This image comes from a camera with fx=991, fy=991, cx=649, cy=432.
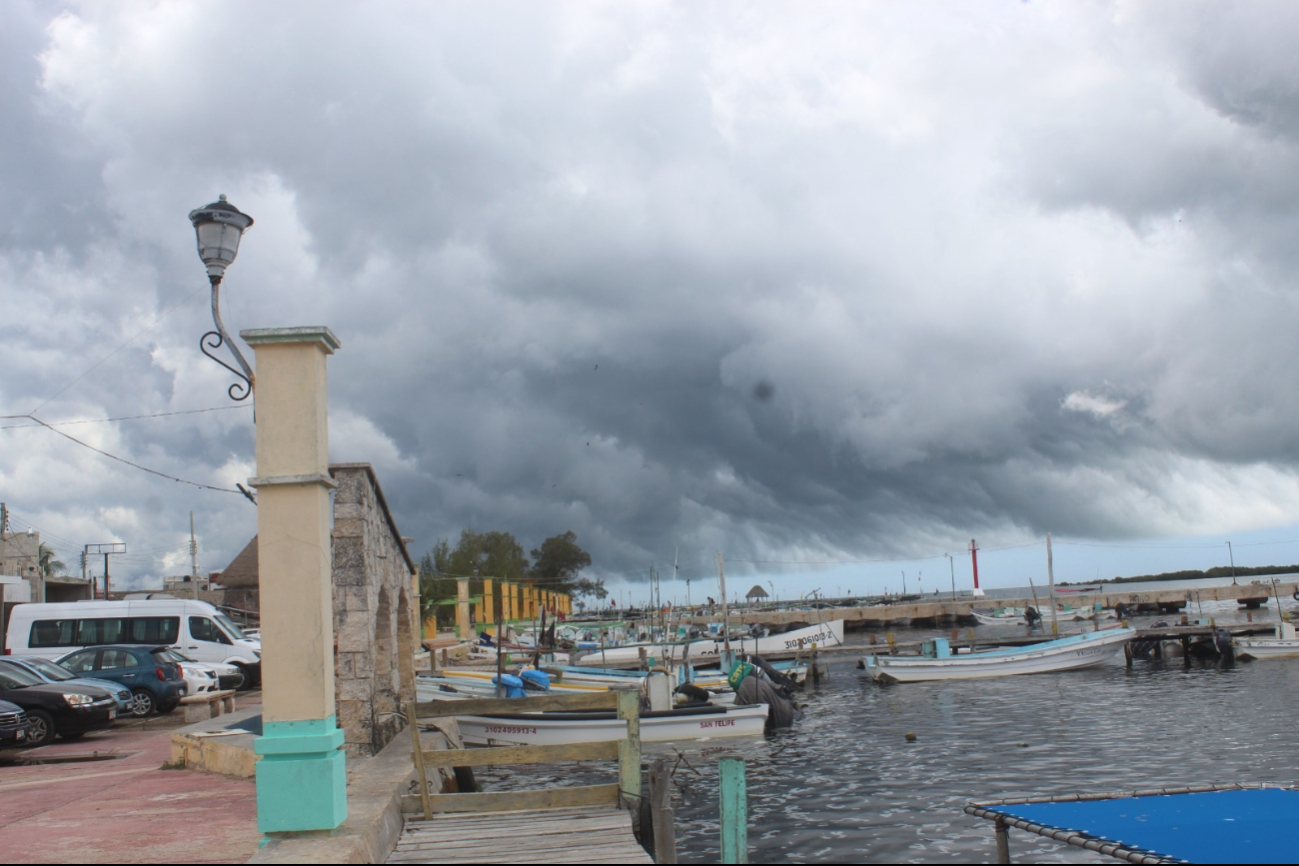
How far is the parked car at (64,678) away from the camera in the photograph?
58.1 feet

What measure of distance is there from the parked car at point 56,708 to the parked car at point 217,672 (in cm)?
558

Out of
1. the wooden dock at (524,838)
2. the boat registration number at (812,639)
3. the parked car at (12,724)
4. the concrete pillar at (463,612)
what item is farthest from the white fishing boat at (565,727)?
the concrete pillar at (463,612)

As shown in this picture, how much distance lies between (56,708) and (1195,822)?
1672 centimetres

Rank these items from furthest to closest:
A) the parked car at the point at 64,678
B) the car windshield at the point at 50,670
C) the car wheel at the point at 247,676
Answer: the car wheel at the point at 247,676
the car windshield at the point at 50,670
the parked car at the point at 64,678

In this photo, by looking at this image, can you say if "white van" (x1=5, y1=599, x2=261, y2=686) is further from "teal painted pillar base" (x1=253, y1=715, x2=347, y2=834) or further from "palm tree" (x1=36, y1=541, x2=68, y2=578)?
"palm tree" (x1=36, y1=541, x2=68, y2=578)

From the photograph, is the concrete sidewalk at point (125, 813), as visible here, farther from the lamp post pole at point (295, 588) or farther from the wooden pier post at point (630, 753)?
the wooden pier post at point (630, 753)

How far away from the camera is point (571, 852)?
7324mm

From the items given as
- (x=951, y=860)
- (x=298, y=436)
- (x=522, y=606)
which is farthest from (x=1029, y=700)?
(x=522, y=606)

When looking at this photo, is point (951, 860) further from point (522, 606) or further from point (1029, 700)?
point (522, 606)

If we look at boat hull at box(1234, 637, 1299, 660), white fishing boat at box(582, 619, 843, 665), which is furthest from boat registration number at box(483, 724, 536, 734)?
boat hull at box(1234, 637, 1299, 660)

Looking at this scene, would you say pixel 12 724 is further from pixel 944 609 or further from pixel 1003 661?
pixel 944 609

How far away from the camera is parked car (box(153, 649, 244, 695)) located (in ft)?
75.5

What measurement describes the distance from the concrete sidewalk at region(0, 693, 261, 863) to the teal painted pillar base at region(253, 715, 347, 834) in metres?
0.68

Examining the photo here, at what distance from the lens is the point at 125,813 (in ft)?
31.3
